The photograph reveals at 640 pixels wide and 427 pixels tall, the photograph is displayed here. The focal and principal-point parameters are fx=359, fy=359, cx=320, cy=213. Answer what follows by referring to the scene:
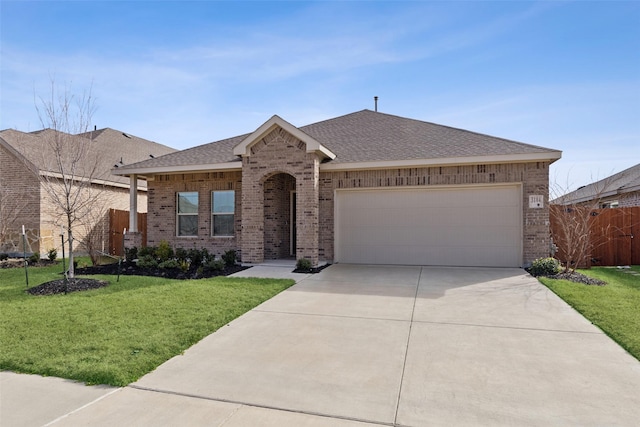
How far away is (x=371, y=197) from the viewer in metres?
Result: 11.2

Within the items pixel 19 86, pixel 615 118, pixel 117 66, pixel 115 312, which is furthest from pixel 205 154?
pixel 615 118

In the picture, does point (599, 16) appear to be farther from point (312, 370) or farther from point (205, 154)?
point (205, 154)

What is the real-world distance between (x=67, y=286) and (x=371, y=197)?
317 inches

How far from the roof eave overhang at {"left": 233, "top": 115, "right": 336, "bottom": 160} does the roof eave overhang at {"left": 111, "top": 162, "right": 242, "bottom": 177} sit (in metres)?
0.65

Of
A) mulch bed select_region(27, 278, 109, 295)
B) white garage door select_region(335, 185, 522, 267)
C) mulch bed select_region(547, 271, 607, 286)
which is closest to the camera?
mulch bed select_region(27, 278, 109, 295)

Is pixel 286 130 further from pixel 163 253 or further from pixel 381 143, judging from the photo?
pixel 163 253

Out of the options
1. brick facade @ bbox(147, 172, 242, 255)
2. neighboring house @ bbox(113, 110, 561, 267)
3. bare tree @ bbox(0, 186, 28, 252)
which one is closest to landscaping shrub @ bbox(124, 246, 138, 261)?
neighboring house @ bbox(113, 110, 561, 267)

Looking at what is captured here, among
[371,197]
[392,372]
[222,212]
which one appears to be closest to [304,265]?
[371,197]

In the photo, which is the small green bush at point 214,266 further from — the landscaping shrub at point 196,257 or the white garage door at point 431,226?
the white garage door at point 431,226

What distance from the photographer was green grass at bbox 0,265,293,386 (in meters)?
3.97

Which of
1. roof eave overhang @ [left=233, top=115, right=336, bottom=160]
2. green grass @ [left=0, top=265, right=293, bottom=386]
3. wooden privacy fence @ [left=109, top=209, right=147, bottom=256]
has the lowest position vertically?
green grass @ [left=0, top=265, right=293, bottom=386]

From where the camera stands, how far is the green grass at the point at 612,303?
4.77 m

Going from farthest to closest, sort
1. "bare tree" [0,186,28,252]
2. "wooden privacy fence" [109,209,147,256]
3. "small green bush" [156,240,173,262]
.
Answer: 1. "wooden privacy fence" [109,209,147,256]
2. "bare tree" [0,186,28,252]
3. "small green bush" [156,240,173,262]

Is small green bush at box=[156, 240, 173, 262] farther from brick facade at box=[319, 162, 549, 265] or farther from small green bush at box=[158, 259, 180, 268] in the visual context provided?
brick facade at box=[319, 162, 549, 265]
